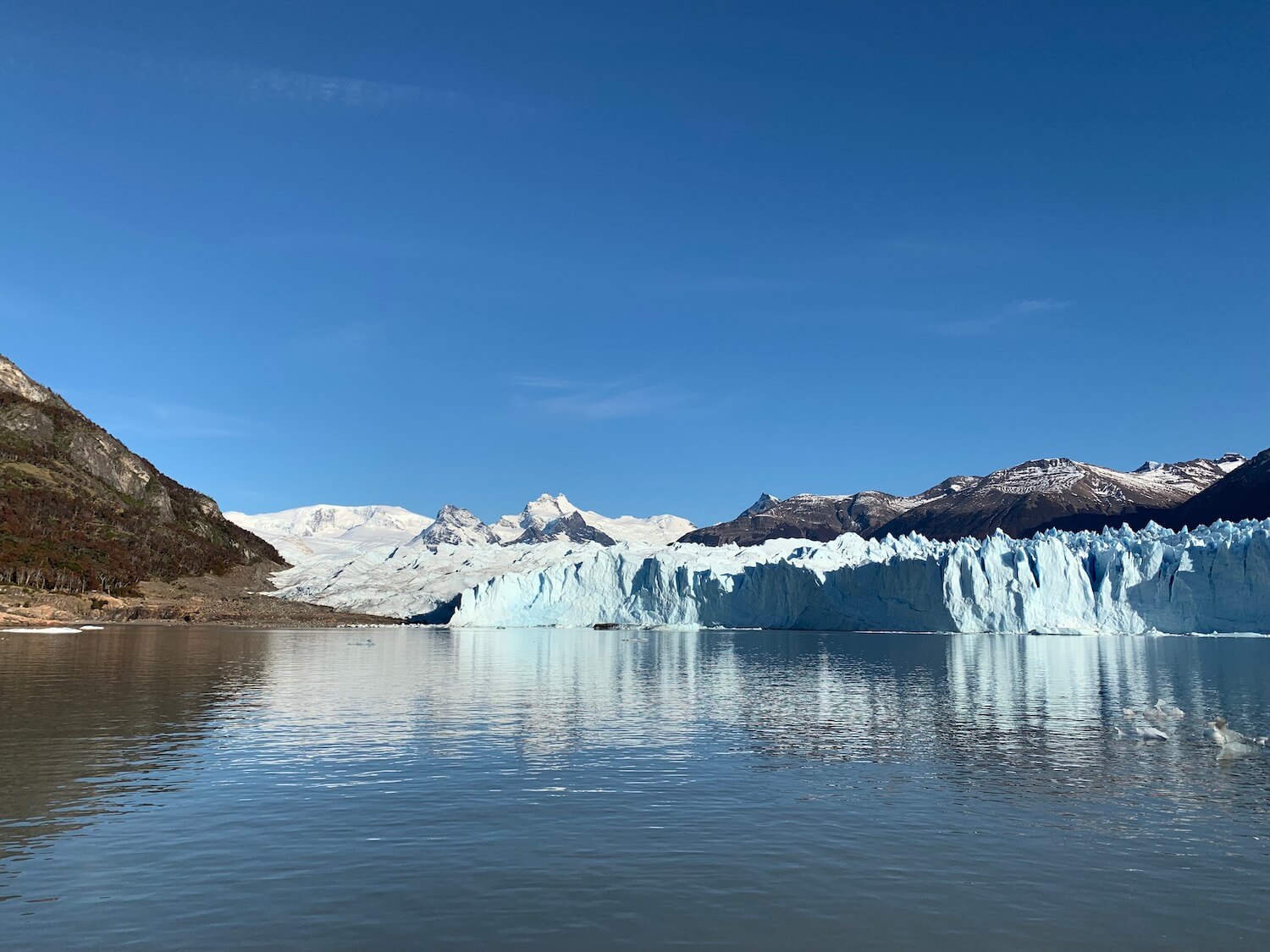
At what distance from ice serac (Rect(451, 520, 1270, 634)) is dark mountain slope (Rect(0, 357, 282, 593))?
45.3 metres

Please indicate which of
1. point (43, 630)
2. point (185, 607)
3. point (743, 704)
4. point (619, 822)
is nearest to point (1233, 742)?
point (743, 704)

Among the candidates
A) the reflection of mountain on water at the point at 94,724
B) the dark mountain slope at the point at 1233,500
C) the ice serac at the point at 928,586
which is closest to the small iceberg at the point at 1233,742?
the reflection of mountain on water at the point at 94,724

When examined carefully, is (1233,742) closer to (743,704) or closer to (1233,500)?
(743,704)

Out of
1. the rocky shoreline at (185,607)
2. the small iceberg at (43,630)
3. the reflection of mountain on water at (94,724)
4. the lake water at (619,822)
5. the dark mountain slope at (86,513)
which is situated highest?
the dark mountain slope at (86,513)

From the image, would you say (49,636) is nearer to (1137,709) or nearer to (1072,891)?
(1137,709)

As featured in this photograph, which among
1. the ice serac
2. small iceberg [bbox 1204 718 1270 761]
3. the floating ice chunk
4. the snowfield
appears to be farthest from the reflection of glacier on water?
the floating ice chunk

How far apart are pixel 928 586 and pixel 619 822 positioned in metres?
75.1

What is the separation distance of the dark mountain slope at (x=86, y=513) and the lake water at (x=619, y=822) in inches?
3393

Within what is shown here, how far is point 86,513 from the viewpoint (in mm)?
124812

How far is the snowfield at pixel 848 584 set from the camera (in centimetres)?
7900

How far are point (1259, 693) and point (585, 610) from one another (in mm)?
77706

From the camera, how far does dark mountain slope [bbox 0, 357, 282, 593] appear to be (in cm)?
10688

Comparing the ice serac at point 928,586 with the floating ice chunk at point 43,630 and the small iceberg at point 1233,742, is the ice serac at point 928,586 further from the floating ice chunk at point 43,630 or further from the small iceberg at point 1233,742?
the small iceberg at point 1233,742

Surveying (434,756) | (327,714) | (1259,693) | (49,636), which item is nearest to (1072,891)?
(434,756)
